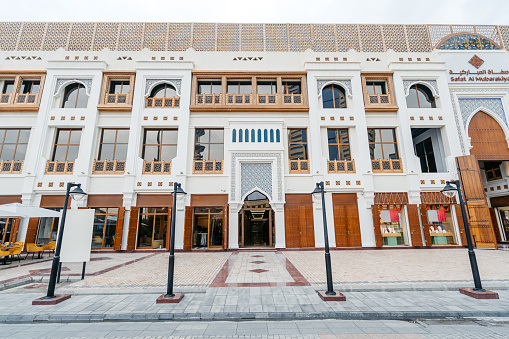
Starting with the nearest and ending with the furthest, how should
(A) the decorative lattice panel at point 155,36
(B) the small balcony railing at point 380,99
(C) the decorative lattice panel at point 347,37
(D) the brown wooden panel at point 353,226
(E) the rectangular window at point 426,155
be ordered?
(D) the brown wooden panel at point 353,226, (B) the small balcony railing at point 380,99, (E) the rectangular window at point 426,155, (A) the decorative lattice panel at point 155,36, (C) the decorative lattice panel at point 347,37

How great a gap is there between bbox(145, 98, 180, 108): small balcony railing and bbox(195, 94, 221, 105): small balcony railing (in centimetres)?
133

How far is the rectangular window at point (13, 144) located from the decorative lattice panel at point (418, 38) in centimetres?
2550

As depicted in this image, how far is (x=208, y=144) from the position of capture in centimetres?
1477

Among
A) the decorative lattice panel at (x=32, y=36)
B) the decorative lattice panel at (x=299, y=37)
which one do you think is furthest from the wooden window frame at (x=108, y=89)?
the decorative lattice panel at (x=299, y=37)

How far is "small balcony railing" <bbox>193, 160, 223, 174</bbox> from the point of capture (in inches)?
559

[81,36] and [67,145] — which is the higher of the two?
[81,36]

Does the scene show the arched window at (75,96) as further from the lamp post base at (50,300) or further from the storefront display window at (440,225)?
the storefront display window at (440,225)

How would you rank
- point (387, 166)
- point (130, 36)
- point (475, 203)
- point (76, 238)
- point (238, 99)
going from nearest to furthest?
point (76, 238)
point (475, 203)
point (387, 166)
point (238, 99)
point (130, 36)

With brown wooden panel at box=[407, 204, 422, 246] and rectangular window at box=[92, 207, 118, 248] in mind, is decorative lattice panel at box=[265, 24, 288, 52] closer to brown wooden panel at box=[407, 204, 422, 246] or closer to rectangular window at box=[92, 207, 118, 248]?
brown wooden panel at box=[407, 204, 422, 246]

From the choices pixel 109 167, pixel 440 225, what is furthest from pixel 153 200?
pixel 440 225

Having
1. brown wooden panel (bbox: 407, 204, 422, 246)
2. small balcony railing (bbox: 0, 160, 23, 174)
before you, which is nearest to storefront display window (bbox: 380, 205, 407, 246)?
brown wooden panel (bbox: 407, 204, 422, 246)

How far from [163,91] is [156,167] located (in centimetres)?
519

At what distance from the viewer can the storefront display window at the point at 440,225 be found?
13703 millimetres

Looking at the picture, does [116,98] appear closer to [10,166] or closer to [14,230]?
[10,166]
